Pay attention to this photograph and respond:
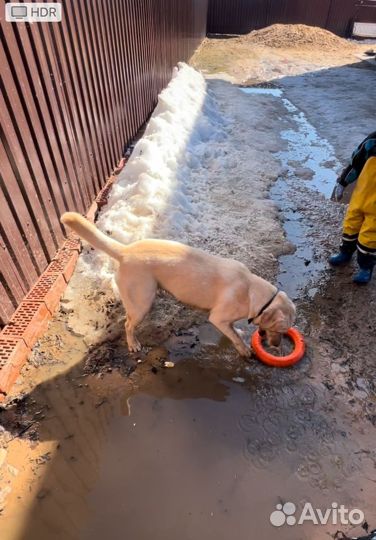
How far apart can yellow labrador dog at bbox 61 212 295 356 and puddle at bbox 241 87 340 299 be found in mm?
1308

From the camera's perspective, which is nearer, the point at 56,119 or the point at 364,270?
the point at 56,119

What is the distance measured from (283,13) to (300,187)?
1974 centimetres

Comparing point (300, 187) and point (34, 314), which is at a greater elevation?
point (34, 314)

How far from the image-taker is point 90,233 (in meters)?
3.19

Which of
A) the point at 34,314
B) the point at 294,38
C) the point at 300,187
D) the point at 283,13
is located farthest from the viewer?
the point at 283,13

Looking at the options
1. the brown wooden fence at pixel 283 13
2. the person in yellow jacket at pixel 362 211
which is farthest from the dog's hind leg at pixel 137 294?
the brown wooden fence at pixel 283 13

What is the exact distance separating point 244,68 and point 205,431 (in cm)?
1459

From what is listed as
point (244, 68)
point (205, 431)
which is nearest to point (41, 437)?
point (205, 431)

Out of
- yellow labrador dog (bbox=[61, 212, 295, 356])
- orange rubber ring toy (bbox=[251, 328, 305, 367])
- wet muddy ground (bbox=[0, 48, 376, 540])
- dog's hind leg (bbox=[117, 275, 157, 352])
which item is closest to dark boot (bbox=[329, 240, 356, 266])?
wet muddy ground (bbox=[0, 48, 376, 540])

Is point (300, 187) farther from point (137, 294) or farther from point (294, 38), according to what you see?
point (294, 38)

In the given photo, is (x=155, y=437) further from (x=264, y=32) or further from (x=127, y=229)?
(x=264, y=32)

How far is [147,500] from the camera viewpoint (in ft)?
8.89

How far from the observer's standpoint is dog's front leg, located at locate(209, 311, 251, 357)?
3.44 m

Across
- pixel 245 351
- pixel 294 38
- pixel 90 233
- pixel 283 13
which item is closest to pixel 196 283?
pixel 245 351
